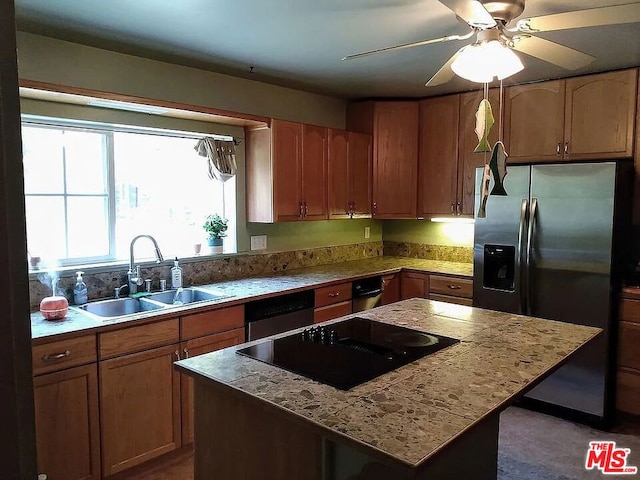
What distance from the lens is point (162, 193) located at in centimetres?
344

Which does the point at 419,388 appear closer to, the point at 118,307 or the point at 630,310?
the point at 118,307

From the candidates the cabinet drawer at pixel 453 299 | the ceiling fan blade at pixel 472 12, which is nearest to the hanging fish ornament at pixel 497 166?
the ceiling fan blade at pixel 472 12

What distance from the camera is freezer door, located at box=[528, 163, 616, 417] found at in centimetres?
314

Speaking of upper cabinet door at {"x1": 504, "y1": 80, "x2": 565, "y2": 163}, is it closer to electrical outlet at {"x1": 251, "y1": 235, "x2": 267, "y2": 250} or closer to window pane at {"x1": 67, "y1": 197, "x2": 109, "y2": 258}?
electrical outlet at {"x1": 251, "y1": 235, "x2": 267, "y2": 250}

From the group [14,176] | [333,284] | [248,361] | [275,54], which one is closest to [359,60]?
[275,54]

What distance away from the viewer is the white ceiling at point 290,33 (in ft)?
7.31

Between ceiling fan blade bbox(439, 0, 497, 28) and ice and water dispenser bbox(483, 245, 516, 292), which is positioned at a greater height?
ceiling fan blade bbox(439, 0, 497, 28)

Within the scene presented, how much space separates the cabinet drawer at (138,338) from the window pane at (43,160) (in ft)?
3.37

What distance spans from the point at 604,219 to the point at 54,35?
11.0 feet

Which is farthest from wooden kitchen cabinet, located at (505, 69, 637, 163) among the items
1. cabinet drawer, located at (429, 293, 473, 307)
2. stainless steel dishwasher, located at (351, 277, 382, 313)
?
stainless steel dishwasher, located at (351, 277, 382, 313)

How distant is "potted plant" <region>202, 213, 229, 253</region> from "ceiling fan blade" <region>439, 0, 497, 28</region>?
2275 mm

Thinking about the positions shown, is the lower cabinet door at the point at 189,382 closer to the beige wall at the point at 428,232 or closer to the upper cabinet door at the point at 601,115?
the beige wall at the point at 428,232

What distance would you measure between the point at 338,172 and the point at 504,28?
2.27m

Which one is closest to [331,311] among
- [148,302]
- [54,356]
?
[148,302]
